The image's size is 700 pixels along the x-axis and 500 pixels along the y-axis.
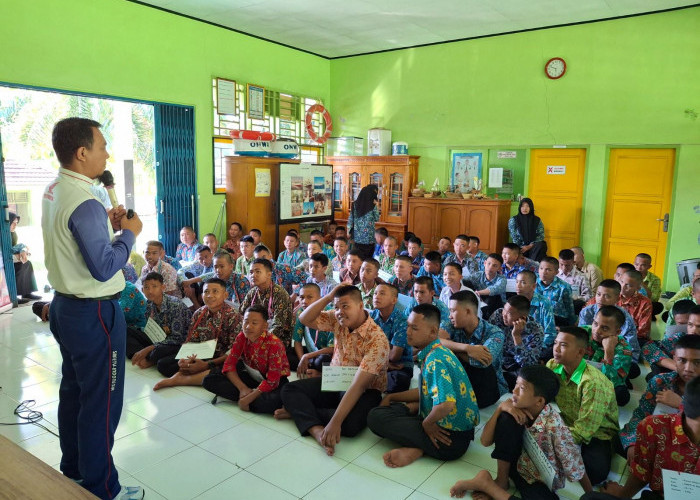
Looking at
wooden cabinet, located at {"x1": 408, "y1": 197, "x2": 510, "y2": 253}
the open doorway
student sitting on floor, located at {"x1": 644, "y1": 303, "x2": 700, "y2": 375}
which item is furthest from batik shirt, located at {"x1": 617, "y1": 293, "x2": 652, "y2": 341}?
the open doorway

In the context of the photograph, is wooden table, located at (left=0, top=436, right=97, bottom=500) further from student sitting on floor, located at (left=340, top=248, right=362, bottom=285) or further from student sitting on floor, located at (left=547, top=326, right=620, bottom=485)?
student sitting on floor, located at (left=340, top=248, right=362, bottom=285)

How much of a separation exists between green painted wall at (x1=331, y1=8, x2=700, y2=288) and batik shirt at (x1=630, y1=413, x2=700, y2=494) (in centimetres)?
567

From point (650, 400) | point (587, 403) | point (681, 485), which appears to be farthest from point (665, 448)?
point (650, 400)

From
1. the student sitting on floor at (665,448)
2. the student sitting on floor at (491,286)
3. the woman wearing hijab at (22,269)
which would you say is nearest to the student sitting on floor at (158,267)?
the woman wearing hijab at (22,269)

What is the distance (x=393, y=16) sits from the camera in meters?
6.86

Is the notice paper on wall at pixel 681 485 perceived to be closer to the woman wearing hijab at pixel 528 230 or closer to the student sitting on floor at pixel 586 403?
the student sitting on floor at pixel 586 403

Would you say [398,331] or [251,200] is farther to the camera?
[251,200]

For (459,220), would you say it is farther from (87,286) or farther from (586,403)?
(87,286)

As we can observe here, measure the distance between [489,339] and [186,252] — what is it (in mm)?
4578

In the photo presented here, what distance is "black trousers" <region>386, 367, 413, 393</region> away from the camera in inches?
134

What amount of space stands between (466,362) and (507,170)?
523 cm

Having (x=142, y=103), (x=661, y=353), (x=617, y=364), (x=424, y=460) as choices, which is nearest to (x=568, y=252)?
(x=661, y=353)

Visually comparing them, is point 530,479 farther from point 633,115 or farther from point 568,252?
point 633,115

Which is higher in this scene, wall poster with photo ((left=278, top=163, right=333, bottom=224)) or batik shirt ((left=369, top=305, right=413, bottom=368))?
wall poster with photo ((left=278, top=163, right=333, bottom=224))
